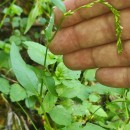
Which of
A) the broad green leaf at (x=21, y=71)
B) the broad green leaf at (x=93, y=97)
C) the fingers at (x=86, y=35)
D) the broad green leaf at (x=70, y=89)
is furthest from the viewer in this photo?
the broad green leaf at (x=93, y=97)

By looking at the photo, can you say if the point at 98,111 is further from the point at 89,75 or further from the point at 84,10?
the point at 84,10

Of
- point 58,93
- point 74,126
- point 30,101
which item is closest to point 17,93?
point 30,101

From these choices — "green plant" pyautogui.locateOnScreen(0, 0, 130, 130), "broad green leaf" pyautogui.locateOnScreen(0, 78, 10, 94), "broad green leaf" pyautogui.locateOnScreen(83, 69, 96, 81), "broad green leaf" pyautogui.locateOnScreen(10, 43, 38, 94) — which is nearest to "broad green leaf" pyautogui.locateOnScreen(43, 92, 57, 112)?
"green plant" pyautogui.locateOnScreen(0, 0, 130, 130)

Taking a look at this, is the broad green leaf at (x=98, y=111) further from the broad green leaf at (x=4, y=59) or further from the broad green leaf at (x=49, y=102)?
the broad green leaf at (x=4, y=59)

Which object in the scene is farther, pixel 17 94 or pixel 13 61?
pixel 17 94

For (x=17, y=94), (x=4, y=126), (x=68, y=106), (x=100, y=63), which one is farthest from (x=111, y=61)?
(x=4, y=126)

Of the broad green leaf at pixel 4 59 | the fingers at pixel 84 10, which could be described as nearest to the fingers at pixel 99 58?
the fingers at pixel 84 10

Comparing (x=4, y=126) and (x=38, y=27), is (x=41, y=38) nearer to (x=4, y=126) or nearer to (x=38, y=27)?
(x=38, y=27)
